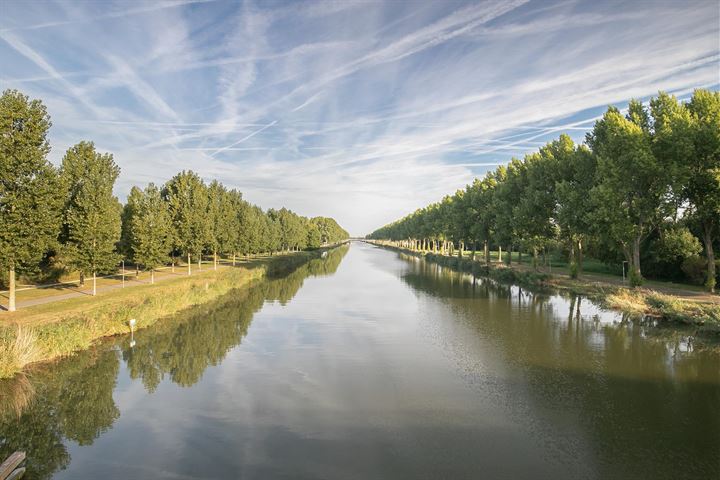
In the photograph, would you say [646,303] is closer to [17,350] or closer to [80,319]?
[80,319]

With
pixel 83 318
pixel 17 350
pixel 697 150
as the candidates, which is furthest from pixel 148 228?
pixel 697 150

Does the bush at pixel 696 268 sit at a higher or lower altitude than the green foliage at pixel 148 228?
lower

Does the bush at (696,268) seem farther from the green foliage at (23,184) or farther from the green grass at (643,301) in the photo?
the green foliage at (23,184)

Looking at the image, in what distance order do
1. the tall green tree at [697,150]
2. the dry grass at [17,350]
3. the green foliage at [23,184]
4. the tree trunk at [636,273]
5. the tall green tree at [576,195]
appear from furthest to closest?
1. the tall green tree at [576,195]
2. the tree trunk at [636,273]
3. the tall green tree at [697,150]
4. the green foliage at [23,184]
5. the dry grass at [17,350]

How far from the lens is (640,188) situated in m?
36.6

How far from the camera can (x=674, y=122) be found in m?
32.9

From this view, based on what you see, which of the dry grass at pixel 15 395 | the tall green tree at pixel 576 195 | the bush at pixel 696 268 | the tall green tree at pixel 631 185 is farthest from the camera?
the tall green tree at pixel 576 195

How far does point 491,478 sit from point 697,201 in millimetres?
34279

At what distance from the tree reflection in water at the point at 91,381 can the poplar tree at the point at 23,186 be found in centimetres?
728

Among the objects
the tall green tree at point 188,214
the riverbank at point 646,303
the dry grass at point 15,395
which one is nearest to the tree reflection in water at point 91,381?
the dry grass at point 15,395

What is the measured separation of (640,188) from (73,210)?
4617 cm

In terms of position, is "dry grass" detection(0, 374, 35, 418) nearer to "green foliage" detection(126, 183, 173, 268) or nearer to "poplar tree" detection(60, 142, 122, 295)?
"poplar tree" detection(60, 142, 122, 295)

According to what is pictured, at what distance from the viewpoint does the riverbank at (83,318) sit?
747 inches

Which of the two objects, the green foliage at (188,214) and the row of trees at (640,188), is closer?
the row of trees at (640,188)
